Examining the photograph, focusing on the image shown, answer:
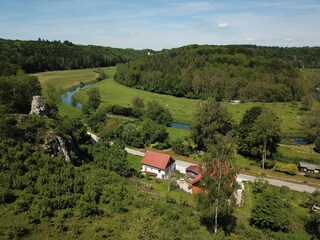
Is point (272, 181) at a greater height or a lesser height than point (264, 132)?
lesser

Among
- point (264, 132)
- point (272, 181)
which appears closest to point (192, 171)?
point (272, 181)

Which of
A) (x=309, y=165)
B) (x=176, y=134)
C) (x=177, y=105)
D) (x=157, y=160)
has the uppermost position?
(x=177, y=105)

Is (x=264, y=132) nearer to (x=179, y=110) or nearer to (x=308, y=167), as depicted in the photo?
(x=308, y=167)

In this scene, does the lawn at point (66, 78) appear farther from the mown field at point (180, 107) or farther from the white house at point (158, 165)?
the white house at point (158, 165)

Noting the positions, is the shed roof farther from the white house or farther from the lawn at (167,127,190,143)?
the lawn at (167,127,190,143)

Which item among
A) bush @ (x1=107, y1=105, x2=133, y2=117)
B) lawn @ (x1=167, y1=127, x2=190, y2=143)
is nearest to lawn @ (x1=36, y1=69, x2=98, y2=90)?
bush @ (x1=107, y1=105, x2=133, y2=117)

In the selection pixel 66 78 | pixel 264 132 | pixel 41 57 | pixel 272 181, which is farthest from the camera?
pixel 41 57

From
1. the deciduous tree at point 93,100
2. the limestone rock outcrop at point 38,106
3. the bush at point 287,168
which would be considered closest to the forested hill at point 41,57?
the deciduous tree at point 93,100
